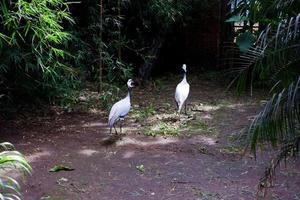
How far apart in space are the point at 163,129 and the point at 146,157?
1002mm

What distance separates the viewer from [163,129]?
606 centimetres

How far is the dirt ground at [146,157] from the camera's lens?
4207 millimetres

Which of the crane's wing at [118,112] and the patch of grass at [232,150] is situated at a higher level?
the crane's wing at [118,112]

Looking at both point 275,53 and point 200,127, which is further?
point 200,127

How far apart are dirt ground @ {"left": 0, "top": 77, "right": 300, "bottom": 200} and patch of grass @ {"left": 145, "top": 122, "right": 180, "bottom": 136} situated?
13 mm

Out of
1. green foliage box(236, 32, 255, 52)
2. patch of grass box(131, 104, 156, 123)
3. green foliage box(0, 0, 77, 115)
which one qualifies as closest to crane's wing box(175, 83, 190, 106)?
patch of grass box(131, 104, 156, 123)

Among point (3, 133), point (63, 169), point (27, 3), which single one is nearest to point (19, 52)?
point (27, 3)

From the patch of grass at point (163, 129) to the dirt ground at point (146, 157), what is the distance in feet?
0.04

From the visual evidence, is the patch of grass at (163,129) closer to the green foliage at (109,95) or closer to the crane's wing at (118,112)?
the crane's wing at (118,112)

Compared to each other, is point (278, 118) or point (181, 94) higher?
point (278, 118)

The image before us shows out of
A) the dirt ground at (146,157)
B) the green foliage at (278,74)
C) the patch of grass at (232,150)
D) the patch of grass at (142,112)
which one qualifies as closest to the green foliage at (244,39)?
the dirt ground at (146,157)

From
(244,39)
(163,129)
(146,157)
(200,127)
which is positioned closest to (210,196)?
(146,157)

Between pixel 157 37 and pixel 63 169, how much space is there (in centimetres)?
488

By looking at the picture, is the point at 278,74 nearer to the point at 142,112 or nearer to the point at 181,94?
the point at 181,94
